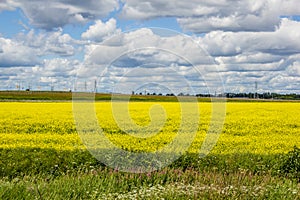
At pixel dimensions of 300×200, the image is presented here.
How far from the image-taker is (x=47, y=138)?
1706cm

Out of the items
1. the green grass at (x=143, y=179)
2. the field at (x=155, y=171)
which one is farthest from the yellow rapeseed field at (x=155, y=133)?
the green grass at (x=143, y=179)

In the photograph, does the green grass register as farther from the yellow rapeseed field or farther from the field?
the yellow rapeseed field

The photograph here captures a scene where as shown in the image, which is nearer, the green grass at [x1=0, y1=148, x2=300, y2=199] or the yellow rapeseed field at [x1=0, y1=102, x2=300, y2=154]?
the green grass at [x1=0, y1=148, x2=300, y2=199]

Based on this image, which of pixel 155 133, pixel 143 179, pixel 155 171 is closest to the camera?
pixel 143 179

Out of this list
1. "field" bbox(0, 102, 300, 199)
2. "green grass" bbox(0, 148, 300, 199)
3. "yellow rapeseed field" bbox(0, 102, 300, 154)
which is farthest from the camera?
"yellow rapeseed field" bbox(0, 102, 300, 154)

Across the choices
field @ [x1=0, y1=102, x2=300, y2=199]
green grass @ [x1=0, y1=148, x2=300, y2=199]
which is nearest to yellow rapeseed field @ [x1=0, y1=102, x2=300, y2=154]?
field @ [x1=0, y1=102, x2=300, y2=199]

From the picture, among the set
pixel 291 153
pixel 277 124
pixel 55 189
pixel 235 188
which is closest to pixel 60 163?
pixel 55 189

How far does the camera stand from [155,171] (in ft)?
36.6

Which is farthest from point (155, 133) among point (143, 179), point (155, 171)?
point (143, 179)

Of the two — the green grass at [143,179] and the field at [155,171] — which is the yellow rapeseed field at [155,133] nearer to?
the field at [155,171]

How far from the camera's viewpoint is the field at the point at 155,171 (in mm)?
8984

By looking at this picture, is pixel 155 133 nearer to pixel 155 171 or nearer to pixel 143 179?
pixel 155 171

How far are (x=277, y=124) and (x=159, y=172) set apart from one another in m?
12.4

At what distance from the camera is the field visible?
354 inches
